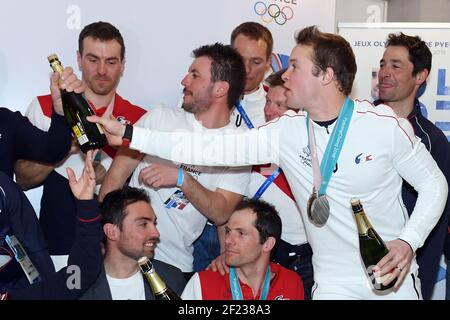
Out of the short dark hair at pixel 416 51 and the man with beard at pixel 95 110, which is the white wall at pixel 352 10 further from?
the man with beard at pixel 95 110

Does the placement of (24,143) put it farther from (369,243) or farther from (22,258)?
(369,243)

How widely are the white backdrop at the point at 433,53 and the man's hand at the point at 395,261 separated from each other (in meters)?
2.27

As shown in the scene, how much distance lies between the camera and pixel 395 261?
8.46 ft

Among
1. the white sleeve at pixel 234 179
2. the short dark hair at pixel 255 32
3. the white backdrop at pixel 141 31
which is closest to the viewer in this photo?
the white sleeve at pixel 234 179

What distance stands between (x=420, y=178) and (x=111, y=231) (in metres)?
1.39

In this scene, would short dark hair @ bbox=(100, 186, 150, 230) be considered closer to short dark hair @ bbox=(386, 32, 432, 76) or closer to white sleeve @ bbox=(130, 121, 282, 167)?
white sleeve @ bbox=(130, 121, 282, 167)

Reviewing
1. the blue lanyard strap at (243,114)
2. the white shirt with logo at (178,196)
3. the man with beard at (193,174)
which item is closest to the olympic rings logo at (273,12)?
the blue lanyard strap at (243,114)

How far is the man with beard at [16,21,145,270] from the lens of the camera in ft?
12.3

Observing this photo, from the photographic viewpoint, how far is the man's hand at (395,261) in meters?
2.56

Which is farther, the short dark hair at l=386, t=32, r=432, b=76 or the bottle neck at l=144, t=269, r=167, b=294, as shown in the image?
the short dark hair at l=386, t=32, r=432, b=76

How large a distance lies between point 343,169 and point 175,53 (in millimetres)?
1917

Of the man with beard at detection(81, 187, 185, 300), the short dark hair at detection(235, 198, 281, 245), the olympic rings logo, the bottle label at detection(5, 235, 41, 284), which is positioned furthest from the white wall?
the bottle label at detection(5, 235, 41, 284)

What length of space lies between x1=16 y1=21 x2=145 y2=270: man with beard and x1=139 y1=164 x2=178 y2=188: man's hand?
60 centimetres

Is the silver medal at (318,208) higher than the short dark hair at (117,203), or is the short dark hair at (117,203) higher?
the silver medal at (318,208)
